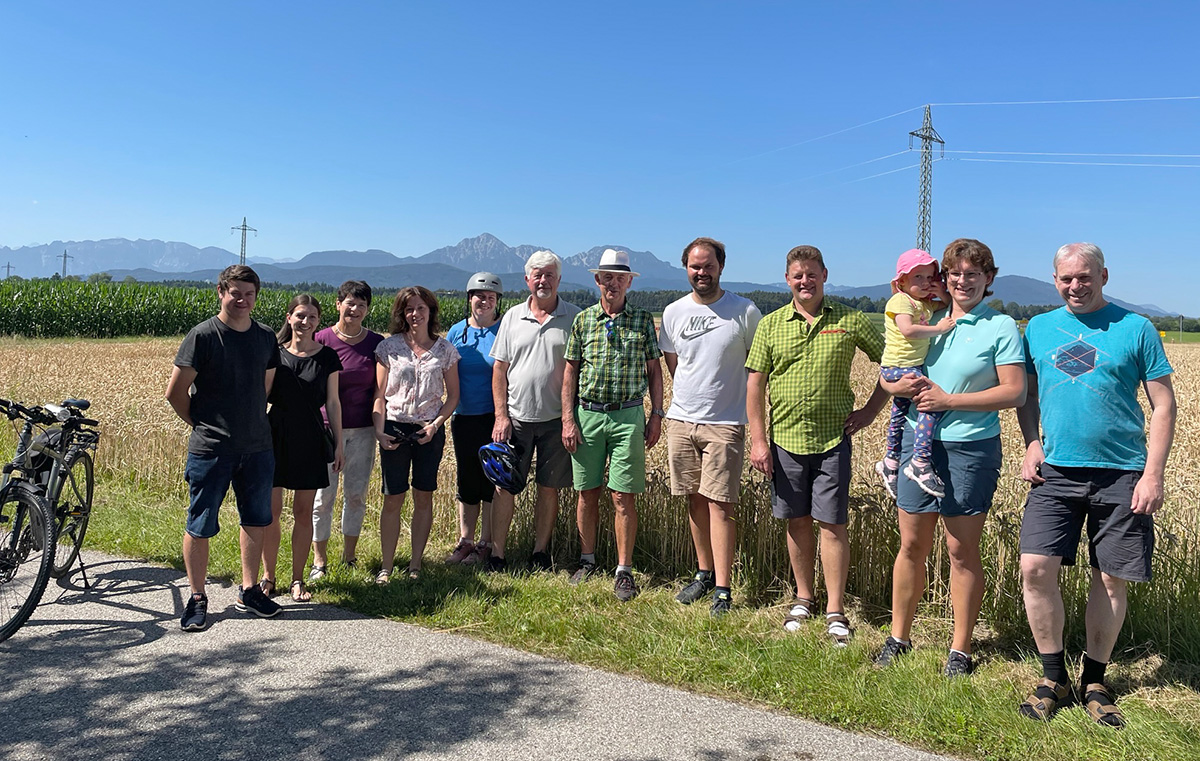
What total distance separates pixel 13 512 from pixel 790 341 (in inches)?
203

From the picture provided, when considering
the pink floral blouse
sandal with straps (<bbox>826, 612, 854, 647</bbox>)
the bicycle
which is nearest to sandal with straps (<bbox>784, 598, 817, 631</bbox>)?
sandal with straps (<bbox>826, 612, 854, 647</bbox>)

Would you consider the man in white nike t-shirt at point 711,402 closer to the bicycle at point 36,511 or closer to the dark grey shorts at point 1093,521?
the dark grey shorts at point 1093,521

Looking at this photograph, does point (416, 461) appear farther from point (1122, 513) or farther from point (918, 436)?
point (1122, 513)

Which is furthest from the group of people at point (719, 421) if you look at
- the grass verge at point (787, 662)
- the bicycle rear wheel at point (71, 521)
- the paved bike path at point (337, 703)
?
the bicycle rear wheel at point (71, 521)

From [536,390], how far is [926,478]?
2.89 metres

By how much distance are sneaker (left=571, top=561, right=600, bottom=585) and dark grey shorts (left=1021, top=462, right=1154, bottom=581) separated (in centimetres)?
298

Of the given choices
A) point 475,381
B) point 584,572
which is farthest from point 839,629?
point 475,381

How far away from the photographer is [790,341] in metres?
5.10

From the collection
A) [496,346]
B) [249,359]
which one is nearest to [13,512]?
[249,359]

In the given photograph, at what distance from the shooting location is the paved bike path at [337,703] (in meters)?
3.61

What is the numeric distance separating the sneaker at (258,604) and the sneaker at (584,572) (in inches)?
79.1

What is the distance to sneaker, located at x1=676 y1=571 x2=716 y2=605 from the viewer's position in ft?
18.1

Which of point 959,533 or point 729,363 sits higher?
point 729,363

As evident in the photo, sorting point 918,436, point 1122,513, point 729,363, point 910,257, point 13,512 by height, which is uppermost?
point 910,257
